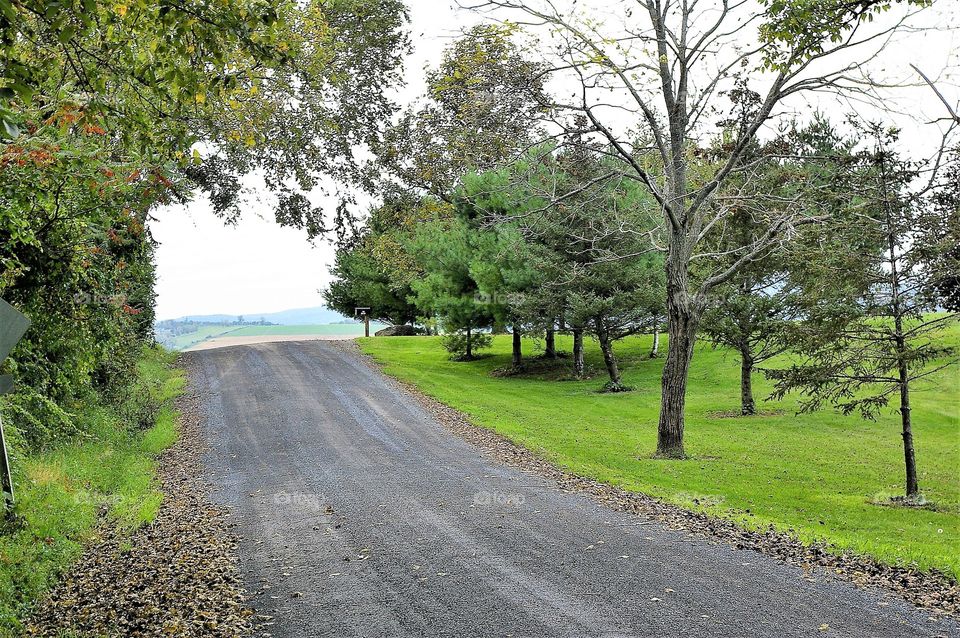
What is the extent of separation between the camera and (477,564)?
786 cm

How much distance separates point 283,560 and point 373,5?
1895 cm

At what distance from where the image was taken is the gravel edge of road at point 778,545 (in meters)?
6.96

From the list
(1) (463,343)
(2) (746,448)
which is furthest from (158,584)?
(1) (463,343)

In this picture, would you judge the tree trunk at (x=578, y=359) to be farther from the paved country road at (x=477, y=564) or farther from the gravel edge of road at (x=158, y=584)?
the gravel edge of road at (x=158, y=584)

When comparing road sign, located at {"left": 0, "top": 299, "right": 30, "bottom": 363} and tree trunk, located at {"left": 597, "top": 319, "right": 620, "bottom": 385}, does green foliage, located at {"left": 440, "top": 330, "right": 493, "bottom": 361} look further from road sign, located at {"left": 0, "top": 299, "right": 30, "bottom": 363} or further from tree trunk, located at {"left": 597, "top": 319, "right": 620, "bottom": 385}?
road sign, located at {"left": 0, "top": 299, "right": 30, "bottom": 363}

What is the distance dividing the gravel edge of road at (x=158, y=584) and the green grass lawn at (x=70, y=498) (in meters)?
0.19

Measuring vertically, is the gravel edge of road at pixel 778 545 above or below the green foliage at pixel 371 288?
below

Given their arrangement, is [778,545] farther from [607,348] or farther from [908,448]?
[607,348]

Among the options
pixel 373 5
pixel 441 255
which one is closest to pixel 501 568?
pixel 373 5

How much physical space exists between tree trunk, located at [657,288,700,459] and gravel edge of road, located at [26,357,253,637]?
8786mm

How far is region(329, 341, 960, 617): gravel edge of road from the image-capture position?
6.96 metres

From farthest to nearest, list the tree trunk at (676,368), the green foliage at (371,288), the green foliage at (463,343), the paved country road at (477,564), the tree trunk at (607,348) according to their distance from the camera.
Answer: the green foliage at (371,288) < the green foliage at (463,343) < the tree trunk at (607,348) < the tree trunk at (676,368) < the paved country road at (477,564)

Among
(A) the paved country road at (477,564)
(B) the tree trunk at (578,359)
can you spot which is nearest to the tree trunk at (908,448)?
(A) the paved country road at (477,564)

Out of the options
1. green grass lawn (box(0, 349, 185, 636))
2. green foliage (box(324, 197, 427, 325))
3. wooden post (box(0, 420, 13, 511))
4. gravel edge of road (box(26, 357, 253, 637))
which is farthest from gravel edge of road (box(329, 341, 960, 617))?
green foliage (box(324, 197, 427, 325))
